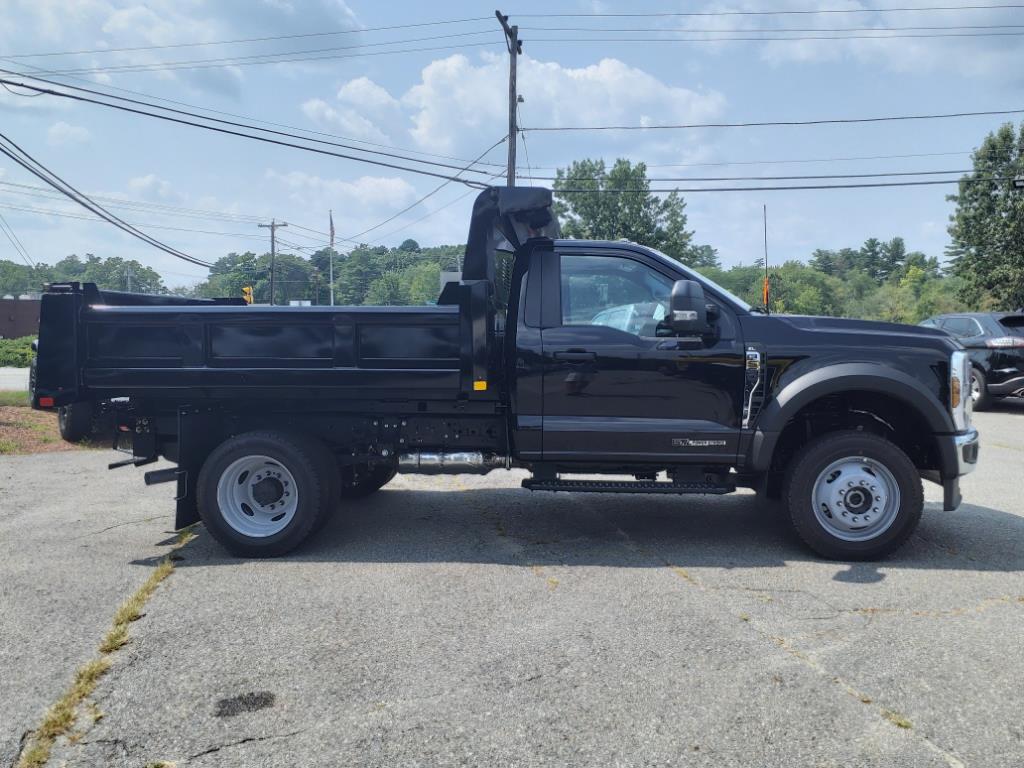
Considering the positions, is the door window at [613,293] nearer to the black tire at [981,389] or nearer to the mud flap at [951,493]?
the mud flap at [951,493]

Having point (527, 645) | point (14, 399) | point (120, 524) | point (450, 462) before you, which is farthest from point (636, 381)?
point (14, 399)

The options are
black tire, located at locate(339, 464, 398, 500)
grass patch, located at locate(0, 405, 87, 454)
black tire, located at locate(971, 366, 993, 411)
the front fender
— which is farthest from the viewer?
black tire, located at locate(971, 366, 993, 411)

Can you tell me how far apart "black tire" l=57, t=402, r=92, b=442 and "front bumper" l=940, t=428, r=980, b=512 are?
18.8 ft

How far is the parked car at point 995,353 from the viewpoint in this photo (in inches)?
506

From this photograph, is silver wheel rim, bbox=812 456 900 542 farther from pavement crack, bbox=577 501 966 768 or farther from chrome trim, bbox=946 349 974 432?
pavement crack, bbox=577 501 966 768

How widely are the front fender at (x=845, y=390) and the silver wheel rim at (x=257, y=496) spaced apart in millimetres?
3142

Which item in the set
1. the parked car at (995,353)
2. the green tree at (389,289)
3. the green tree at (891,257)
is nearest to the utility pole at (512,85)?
the parked car at (995,353)

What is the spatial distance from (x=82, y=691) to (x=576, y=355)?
3272 mm

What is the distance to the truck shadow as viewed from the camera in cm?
507

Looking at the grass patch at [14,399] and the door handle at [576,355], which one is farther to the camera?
the grass patch at [14,399]

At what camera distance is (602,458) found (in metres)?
5.16

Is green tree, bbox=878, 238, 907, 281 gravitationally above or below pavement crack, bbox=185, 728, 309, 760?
above

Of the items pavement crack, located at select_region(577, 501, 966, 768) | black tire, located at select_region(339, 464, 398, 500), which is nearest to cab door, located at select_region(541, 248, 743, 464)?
pavement crack, located at select_region(577, 501, 966, 768)

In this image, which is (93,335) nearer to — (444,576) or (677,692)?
(444,576)
